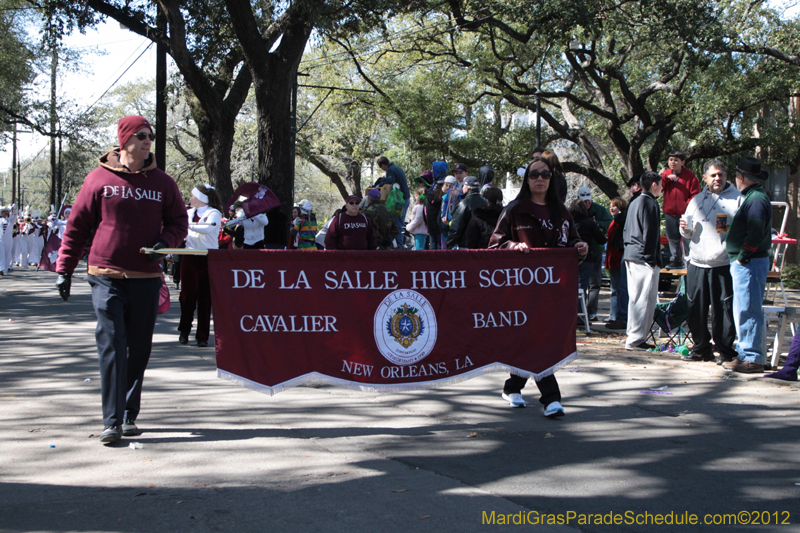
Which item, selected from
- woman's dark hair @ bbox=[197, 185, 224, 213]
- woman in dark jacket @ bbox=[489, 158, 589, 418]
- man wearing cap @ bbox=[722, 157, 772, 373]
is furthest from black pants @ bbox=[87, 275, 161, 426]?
man wearing cap @ bbox=[722, 157, 772, 373]

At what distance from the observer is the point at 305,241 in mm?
15820

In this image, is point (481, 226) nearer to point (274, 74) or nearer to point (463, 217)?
point (463, 217)

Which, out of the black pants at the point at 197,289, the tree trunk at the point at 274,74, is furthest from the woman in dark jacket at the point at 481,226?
the tree trunk at the point at 274,74

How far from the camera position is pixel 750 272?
747 cm

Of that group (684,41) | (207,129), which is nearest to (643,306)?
(207,129)

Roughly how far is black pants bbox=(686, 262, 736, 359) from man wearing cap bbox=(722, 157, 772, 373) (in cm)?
30

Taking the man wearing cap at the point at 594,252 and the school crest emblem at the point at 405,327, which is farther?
the man wearing cap at the point at 594,252

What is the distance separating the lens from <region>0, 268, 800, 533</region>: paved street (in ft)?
12.1

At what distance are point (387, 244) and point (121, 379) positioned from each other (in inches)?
254

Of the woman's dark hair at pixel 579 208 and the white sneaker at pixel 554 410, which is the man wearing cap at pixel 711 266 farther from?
the white sneaker at pixel 554 410

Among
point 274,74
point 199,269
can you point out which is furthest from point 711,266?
point 274,74

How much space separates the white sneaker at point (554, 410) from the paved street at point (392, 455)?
0.05 m

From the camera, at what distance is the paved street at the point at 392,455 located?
3674 mm

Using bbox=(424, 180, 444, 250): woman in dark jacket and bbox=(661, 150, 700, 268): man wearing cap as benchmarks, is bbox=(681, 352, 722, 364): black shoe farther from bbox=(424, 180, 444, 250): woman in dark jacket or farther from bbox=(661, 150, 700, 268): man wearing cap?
bbox=(424, 180, 444, 250): woman in dark jacket
